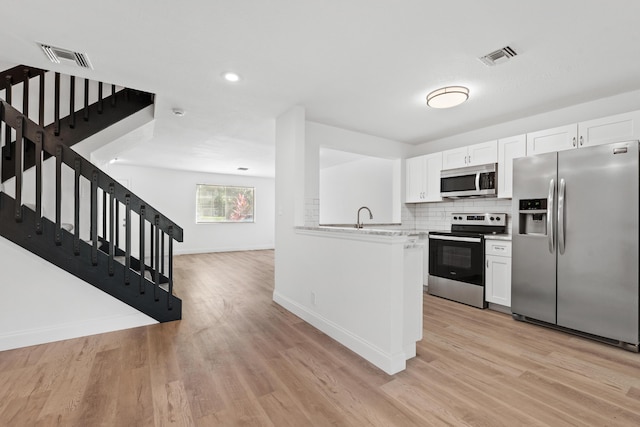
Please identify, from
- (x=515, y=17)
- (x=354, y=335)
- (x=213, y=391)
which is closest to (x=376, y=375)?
(x=354, y=335)

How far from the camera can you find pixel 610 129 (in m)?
2.77

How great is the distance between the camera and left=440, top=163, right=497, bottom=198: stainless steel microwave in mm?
3684

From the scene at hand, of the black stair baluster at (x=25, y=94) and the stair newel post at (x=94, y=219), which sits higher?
the black stair baluster at (x=25, y=94)

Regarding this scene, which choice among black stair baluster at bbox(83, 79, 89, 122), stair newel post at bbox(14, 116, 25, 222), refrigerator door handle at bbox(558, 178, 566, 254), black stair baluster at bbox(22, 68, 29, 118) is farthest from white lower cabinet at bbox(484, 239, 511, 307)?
black stair baluster at bbox(22, 68, 29, 118)

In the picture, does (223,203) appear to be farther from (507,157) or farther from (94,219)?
(507,157)

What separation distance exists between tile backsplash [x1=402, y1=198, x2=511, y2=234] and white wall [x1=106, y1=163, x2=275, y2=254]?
5.72m

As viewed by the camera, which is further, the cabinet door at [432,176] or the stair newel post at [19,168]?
the cabinet door at [432,176]

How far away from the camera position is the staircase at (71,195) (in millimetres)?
2504

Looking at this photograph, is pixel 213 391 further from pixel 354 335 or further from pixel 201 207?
pixel 201 207

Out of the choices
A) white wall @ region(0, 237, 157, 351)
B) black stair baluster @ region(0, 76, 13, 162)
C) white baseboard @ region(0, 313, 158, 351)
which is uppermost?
black stair baluster @ region(0, 76, 13, 162)

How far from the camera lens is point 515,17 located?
1818mm

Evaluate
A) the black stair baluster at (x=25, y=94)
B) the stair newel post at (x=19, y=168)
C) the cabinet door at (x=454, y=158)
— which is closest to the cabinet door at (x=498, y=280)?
the cabinet door at (x=454, y=158)

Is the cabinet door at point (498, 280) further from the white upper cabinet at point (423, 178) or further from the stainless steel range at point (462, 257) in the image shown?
the white upper cabinet at point (423, 178)

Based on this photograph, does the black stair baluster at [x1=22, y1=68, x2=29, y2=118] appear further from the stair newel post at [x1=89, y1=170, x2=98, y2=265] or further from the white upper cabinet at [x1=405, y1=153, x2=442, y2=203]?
the white upper cabinet at [x1=405, y1=153, x2=442, y2=203]
